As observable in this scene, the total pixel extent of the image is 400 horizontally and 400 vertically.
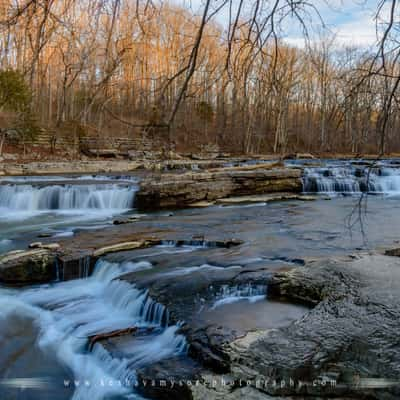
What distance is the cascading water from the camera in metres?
4.06

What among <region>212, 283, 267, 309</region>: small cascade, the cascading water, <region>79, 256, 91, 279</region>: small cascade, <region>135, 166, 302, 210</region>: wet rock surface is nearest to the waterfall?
<region>135, 166, 302, 210</region>: wet rock surface

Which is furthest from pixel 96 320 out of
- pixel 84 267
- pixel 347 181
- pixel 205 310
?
pixel 347 181

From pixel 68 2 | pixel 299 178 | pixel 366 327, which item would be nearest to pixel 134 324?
pixel 366 327

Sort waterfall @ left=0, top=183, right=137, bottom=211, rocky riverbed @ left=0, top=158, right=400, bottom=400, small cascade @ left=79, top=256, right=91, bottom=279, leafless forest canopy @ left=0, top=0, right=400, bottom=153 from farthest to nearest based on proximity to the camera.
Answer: waterfall @ left=0, top=183, right=137, bottom=211 < small cascade @ left=79, top=256, right=91, bottom=279 < rocky riverbed @ left=0, top=158, right=400, bottom=400 < leafless forest canopy @ left=0, top=0, right=400, bottom=153

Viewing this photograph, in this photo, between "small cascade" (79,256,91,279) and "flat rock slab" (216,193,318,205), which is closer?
"small cascade" (79,256,91,279)

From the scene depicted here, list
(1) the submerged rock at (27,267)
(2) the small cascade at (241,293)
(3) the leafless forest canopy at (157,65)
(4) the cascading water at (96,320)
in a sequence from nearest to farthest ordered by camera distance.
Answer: (3) the leafless forest canopy at (157,65)
(4) the cascading water at (96,320)
(2) the small cascade at (241,293)
(1) the submerged rock at (27,267)

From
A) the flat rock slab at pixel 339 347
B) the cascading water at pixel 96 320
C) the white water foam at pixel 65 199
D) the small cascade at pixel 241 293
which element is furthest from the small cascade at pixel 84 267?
the white water foam at pixel 65 199

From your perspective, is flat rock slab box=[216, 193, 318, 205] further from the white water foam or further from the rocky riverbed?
the rocky riverbed

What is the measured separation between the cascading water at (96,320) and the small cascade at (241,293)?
2.38ft

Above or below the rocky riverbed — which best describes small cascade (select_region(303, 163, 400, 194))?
above

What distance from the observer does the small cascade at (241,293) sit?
5.05m

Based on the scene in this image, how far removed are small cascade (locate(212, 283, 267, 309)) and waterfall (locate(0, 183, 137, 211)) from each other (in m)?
8.57

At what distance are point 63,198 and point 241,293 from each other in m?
9.60

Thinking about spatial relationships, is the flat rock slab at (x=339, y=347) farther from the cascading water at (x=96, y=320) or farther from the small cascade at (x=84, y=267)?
the small cascade at (x=84, y=267)
